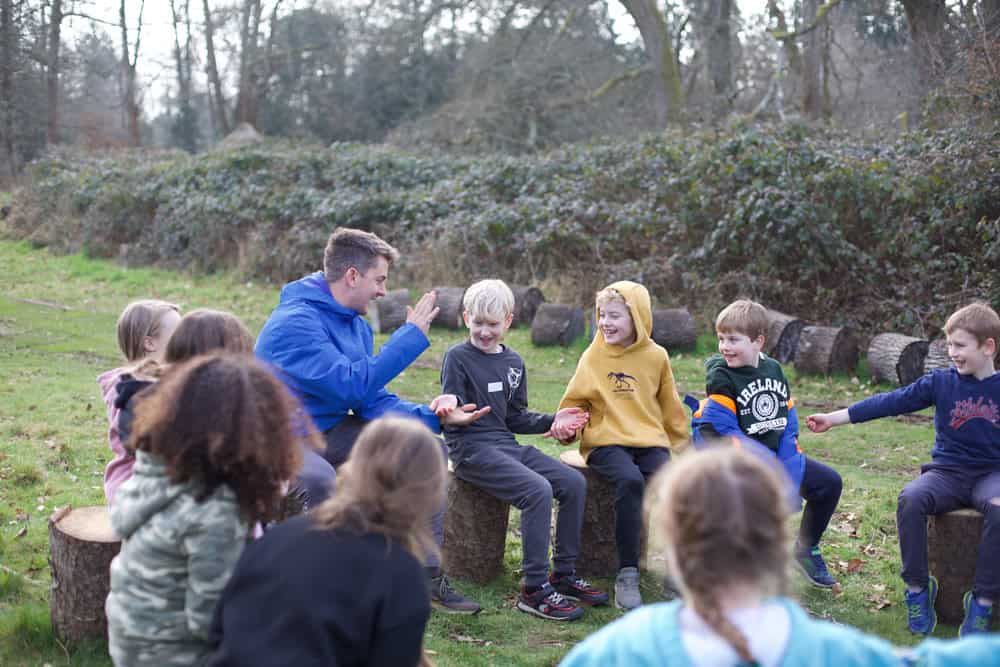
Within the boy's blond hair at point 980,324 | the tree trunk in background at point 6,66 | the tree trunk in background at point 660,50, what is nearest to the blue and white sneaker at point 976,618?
the boy's blond hair at point 980,324

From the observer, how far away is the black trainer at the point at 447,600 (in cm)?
462

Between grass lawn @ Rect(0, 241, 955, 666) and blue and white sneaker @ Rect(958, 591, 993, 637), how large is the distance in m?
0.19

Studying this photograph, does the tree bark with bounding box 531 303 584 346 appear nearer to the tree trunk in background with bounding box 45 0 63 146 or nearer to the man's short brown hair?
the man's short brown hair

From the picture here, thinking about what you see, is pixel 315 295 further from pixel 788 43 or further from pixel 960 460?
pixel 788 43

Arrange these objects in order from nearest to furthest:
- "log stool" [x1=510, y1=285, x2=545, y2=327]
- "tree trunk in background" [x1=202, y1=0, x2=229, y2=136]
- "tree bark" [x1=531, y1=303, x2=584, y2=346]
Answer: "tree bark" [x1=531, y1=303, x2=584, y2=346] → "log stool" [x1=510, y1=285, x2=545, y2=327] → "tree trunk in background" [x1=202, y1=0, x2=229, y2=136]

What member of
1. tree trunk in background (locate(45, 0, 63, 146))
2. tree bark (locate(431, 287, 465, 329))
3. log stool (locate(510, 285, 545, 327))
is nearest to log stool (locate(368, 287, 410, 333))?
tree bark (locate(431, 287, 465, 329))

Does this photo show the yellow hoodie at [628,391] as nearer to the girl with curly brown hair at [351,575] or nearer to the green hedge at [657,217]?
the girl with curly brown hair at [351,575]

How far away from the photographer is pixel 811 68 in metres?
19.0

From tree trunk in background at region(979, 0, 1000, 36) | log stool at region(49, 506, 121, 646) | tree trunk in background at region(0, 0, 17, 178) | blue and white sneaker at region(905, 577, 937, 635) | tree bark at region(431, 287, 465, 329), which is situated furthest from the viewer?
tree bark at region(431, 287, 465, 329)

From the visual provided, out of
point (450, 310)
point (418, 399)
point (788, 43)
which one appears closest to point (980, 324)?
point (418, 399)

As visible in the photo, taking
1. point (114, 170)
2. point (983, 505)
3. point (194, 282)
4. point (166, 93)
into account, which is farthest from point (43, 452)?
point (166, 93)

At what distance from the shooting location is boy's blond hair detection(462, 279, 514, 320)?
4.83 metres

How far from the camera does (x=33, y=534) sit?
5055 millimetres

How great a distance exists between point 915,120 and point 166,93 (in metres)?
35.4
